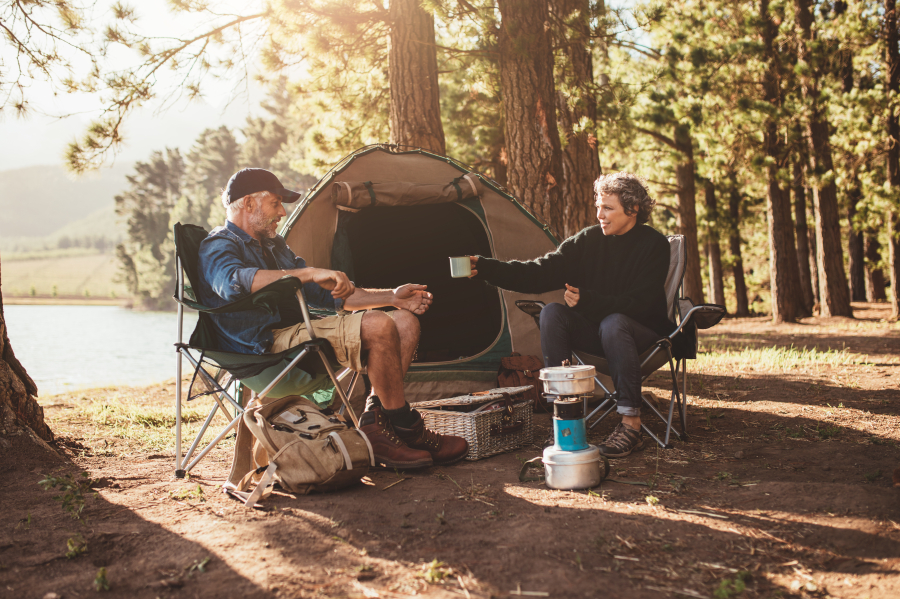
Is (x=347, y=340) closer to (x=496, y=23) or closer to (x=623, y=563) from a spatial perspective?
(x=623, y=563)

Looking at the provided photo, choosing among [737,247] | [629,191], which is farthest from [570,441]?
[737,247]

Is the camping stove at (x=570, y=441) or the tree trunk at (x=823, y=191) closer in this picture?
the camping stove at (x=570, y=441)

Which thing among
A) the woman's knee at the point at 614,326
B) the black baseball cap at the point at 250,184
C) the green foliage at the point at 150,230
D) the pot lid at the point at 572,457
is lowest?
the pot lid at the point at 572,457

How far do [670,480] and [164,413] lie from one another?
3140 millimetres

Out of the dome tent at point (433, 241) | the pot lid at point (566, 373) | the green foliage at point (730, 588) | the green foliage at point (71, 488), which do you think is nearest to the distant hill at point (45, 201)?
the dome tent at point (433, 241)

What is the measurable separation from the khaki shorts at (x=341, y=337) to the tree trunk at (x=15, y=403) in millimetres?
1198

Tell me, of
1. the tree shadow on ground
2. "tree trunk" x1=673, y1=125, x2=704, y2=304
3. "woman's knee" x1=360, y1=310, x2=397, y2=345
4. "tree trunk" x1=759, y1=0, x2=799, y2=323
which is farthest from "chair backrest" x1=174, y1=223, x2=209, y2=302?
"tree trunk" x1=673, y1=125, x2=704, y2=304

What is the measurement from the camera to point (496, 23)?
214 inches

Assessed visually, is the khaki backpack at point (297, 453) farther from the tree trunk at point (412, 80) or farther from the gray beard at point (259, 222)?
the tree trunk at point (412, 80)

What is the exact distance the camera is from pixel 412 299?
2.92m

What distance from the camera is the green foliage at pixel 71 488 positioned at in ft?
7.25

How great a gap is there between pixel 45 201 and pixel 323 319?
187016 mm

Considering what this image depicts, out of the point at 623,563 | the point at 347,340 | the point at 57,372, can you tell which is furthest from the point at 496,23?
the point at 57,372

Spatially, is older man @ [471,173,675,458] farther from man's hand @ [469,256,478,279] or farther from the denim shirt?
the denim shirt
